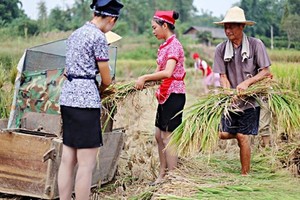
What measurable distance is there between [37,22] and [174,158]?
13.6 meters

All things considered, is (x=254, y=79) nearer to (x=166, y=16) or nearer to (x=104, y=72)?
(x=166, y=16)

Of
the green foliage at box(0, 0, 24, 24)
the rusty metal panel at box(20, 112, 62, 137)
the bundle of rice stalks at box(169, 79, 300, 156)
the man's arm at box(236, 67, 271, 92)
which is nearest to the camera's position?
the bundle of rice stalks at box(169, 79, 300, 156)

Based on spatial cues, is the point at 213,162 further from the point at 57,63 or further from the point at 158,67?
the point at 57,63

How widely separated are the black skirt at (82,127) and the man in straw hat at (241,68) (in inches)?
51.3

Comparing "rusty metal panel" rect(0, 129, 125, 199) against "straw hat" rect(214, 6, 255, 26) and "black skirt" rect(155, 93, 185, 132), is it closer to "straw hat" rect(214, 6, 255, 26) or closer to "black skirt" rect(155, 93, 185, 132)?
"black skirt" rect(155, 93, 185, 132)

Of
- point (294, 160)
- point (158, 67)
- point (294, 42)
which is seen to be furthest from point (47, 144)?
point (294, 42)

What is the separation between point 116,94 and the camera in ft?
14.5

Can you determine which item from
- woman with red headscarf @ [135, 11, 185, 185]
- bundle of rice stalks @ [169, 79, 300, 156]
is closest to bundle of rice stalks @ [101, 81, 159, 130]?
woman with red headscarf @ [135, 11, 185, 185]

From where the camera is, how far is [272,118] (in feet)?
15.1

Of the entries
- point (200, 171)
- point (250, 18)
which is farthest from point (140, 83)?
point (250, 18)

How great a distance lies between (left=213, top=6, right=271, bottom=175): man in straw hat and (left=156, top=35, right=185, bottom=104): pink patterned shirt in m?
0.34

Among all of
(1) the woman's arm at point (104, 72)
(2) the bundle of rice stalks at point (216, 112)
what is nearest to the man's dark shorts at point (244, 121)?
(2) the bundle of rice stalks at point (216, 112)

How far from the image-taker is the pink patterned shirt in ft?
15.4

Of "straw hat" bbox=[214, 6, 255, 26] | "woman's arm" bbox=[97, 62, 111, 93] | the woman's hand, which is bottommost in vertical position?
the woman's hand
